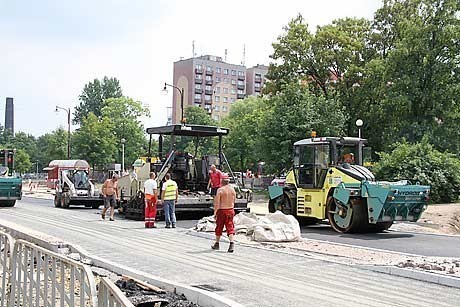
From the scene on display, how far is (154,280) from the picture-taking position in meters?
9.50

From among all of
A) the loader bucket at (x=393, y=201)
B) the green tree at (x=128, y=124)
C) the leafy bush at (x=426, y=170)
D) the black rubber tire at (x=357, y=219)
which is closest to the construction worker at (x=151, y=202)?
the black rubber tire at (x=357, y=219)

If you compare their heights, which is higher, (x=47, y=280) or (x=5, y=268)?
(x=47, y=280)

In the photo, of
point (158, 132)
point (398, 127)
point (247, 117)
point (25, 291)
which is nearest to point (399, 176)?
point (398, 127)

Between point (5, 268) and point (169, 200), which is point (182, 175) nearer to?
point (169, 200)

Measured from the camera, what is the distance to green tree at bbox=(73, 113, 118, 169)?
6769 centimetres

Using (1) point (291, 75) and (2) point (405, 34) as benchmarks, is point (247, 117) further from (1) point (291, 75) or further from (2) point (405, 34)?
(2) point (405, 34)

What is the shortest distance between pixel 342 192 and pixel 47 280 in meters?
12.3

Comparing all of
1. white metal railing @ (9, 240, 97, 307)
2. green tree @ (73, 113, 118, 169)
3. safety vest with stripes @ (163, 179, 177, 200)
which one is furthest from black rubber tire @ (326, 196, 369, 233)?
green tree @ (73, 113, 118, 169)

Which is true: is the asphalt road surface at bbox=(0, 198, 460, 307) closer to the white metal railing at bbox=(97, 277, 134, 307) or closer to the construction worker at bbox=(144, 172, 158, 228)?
the construction worker at bbox=(144, 172, 158, 228)

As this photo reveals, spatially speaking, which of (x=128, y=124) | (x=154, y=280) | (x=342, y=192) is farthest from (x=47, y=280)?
(x=128, y=124)

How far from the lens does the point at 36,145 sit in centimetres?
12825

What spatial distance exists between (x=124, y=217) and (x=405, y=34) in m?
24.9

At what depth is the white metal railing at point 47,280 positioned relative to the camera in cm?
541

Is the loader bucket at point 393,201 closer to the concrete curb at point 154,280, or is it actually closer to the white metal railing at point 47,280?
the concrete curb at point 154,280
